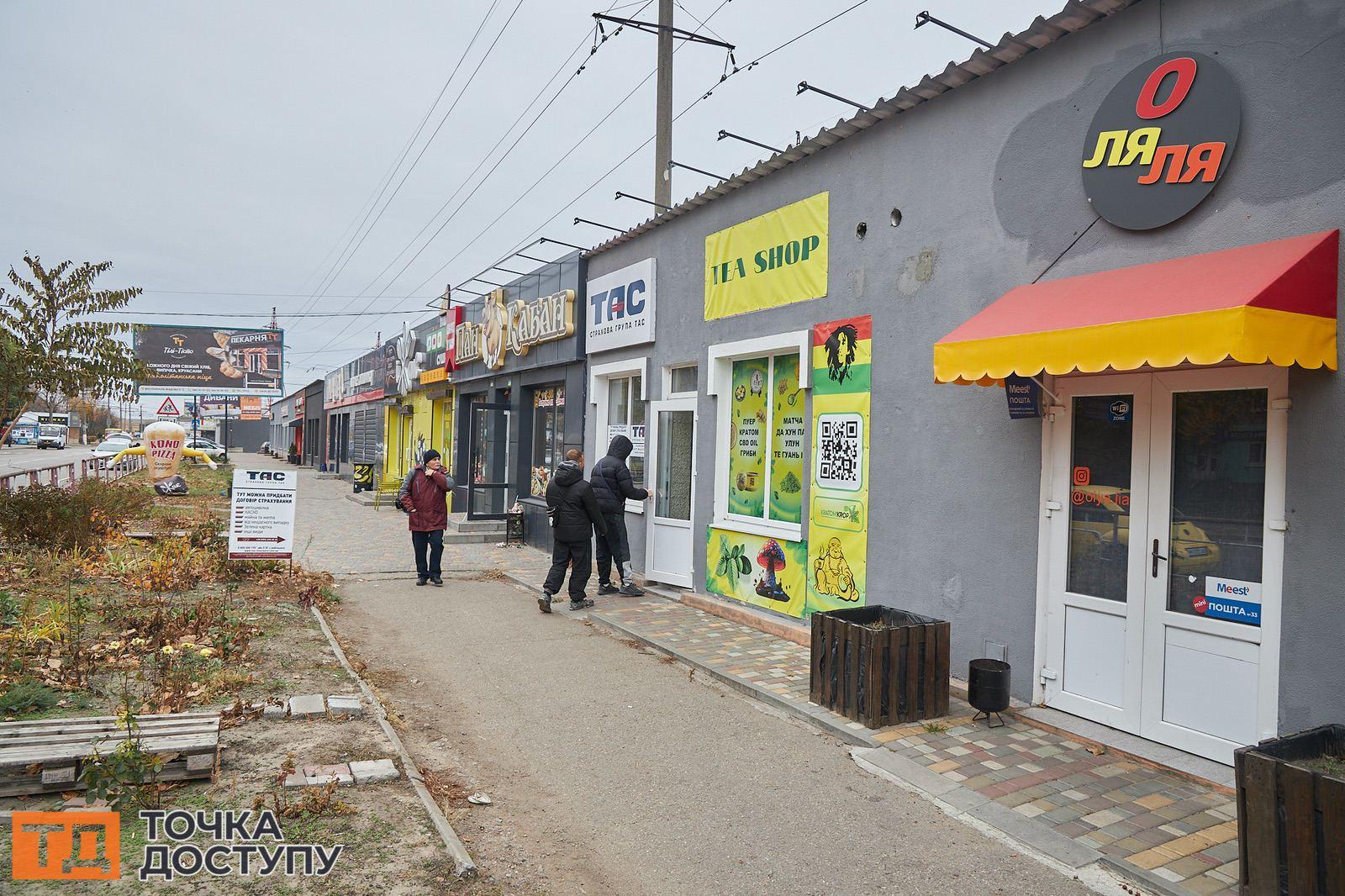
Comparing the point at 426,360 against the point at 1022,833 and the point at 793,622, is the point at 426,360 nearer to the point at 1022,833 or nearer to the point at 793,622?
the point at 793,622

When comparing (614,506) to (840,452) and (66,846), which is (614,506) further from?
(66,846)

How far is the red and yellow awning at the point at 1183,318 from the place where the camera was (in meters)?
4.09

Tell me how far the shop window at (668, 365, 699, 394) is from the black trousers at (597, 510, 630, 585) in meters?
1.69

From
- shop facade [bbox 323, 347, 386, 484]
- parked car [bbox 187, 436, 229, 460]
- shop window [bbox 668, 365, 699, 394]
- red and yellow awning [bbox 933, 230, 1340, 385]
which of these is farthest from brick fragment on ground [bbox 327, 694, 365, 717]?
parked car [bbox 187, 436, 229, 460]

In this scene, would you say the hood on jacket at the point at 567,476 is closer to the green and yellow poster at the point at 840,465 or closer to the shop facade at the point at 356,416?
the green and yellow poster at the point at 840,465

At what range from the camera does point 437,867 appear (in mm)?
3625

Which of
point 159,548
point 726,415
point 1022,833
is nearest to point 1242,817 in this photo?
point 1022,833

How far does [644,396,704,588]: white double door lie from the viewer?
10172mm

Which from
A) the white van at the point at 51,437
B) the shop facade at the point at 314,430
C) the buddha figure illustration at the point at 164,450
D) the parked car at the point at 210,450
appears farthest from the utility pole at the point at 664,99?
the white van at the point at 51,437

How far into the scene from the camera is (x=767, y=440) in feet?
29.3

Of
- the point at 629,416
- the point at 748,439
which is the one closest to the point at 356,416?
the point at 629,416

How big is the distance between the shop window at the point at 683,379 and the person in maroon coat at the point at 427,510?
10.4ft

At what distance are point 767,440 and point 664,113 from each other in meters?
5.95

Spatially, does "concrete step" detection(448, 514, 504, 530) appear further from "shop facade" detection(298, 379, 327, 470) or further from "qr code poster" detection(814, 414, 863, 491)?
"shop facade" detection(298, 379, 327, 470)
